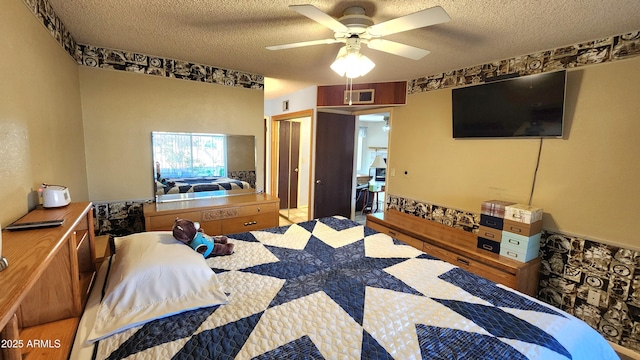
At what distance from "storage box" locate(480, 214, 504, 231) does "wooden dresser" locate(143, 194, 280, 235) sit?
7.38ft

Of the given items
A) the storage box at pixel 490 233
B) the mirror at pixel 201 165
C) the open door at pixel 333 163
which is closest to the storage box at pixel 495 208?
the storage box at pixel 490 233

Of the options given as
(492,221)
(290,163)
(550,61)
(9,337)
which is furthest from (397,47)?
(290,163)

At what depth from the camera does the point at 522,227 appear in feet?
7.45

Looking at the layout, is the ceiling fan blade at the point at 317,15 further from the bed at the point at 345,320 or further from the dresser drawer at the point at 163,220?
the dresser drawer at the point at 163,220

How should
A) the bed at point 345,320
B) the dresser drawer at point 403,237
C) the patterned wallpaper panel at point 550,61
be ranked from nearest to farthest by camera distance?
the bed at point 345,320
the patterned wallpaper panel at point 550,61
the dresser drawer at point 403,237

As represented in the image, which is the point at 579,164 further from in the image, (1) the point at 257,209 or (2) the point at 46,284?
(2) the point at 46,284

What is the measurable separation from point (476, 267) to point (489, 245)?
24 cm

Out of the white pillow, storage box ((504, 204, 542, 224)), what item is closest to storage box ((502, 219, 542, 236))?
storage box ((504, 204, 542, 224))

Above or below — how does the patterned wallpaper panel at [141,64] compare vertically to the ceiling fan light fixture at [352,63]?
above

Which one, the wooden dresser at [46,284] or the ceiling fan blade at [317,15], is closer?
the wooden dresser at [46,284]

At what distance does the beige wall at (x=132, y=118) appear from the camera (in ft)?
8.74

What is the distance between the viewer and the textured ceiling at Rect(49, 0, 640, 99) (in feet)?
5.49

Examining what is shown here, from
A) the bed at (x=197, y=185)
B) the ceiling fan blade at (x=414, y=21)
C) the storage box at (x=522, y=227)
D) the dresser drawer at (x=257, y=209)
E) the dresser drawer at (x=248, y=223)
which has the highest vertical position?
the ceiling fan blade at (x=414, y=21)

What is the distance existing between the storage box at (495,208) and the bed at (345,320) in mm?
1065
